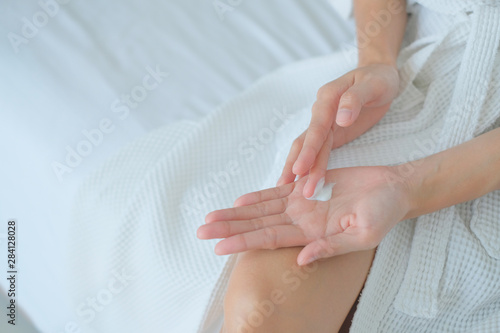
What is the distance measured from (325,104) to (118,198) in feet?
1.25

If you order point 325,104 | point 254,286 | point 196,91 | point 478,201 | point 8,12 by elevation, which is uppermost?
point 8,12

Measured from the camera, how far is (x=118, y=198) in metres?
0.86

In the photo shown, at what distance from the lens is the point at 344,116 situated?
695mm

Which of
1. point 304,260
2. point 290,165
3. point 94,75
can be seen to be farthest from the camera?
point 94,75

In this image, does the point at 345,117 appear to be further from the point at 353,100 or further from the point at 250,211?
the point at 250,211

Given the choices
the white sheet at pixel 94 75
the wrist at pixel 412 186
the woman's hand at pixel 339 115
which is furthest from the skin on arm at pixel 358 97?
the white sheet at pixel 94 75

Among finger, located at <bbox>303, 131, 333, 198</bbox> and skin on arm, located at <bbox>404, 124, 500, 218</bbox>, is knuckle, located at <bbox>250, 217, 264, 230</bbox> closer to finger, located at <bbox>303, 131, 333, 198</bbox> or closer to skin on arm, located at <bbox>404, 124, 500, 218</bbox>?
finger, located at <bbox>303, 131, 333, 198</bbox>

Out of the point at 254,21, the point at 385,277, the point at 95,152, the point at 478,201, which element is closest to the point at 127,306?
the point at 95,152

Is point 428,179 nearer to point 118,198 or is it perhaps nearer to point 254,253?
point 254,253

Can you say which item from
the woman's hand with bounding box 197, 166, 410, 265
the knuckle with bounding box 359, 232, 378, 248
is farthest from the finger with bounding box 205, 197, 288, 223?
the knuckle with bounding box 359, 232, 378, 248

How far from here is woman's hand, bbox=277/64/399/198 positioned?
2.30 feet

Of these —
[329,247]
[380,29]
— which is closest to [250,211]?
[329,247]

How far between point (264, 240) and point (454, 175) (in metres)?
0.29

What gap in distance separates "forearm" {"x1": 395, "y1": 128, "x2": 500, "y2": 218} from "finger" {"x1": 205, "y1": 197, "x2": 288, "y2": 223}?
0.60 ft
